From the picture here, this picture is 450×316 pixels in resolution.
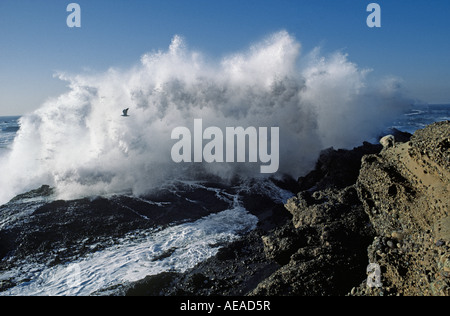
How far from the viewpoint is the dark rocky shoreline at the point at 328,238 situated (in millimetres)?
7512

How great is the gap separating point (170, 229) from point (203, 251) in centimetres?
306

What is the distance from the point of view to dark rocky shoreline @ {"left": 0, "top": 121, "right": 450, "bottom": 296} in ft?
24.6

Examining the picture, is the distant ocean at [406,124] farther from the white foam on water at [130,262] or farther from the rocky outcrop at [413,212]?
the rocky outcrop at [413,212]

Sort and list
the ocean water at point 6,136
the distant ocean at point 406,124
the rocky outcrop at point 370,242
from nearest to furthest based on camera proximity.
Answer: the rocky outcrop at point 370,242 < the ocean water at point 6,136 < the distant ocean at point 406,124

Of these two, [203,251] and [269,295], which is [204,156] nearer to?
[203,251]

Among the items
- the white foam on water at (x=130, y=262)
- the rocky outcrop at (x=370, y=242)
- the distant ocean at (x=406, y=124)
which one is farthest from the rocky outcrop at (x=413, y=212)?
the distant ocean at (x=406, y=124)

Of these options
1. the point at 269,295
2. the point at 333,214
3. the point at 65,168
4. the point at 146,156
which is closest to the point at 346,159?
the point at 333,214

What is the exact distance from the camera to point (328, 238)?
33.9 feet

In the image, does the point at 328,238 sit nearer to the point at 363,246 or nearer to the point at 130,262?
the point at 363,246

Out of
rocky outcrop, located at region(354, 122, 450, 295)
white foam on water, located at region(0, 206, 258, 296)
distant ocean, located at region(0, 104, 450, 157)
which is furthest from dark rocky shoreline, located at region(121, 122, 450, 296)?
distant ocean, located at region(0, 104, 450, 157)

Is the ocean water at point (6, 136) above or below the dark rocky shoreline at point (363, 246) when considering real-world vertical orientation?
above

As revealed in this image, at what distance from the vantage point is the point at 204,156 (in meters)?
25.6

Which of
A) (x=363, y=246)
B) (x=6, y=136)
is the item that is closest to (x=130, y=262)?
(x=363, y=246)

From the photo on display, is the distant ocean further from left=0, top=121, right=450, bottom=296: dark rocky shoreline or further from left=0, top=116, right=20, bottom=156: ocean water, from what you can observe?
left=0, top=121, right=450, bottom=296: dark rocky shoreline
